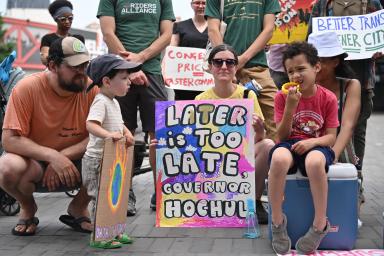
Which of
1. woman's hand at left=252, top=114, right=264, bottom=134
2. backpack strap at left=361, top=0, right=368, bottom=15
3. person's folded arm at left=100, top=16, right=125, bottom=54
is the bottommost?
woman's hand at left=252, top=114, right=264, bottom=134

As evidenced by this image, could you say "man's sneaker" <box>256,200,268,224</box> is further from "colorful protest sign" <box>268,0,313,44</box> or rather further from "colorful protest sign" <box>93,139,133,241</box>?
"colorful protest sign" <box>268,0,313,44</box>

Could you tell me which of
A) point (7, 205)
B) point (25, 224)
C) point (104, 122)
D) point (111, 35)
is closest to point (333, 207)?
point (104, 122)

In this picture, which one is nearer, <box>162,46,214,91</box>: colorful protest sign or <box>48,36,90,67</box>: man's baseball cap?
<box>48,36,90,67</box>: man's baseball cap

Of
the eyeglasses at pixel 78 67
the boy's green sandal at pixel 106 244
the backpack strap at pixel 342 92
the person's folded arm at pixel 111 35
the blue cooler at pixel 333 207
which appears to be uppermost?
the person's folded arm at pixel 111 35

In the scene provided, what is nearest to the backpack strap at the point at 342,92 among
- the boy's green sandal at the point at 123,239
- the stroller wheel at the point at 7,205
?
the boy's green sandal at the point at 123,239

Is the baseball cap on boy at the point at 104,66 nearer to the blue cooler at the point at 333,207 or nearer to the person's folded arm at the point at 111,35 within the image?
the person's folded arm at the point at 111,35

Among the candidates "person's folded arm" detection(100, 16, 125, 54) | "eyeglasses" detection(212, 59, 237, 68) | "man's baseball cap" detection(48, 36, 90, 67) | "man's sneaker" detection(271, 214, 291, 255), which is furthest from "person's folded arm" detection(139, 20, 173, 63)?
"man's sneaker" detection(271, 214, 291, 255)

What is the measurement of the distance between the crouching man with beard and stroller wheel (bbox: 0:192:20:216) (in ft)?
2.16

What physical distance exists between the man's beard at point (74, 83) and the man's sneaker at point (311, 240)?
1.85 meters

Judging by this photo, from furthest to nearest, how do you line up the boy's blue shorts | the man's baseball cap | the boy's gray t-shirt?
the man's baseball cap → the boy's gray t-shirt → the boy's blue shorts

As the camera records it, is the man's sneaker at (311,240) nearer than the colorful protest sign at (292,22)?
Yes

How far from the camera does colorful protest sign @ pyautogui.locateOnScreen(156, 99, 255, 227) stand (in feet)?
15.6

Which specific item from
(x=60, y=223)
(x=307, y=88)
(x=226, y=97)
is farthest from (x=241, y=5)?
(x=60, y=223)

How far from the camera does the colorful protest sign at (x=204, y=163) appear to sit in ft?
15.6
